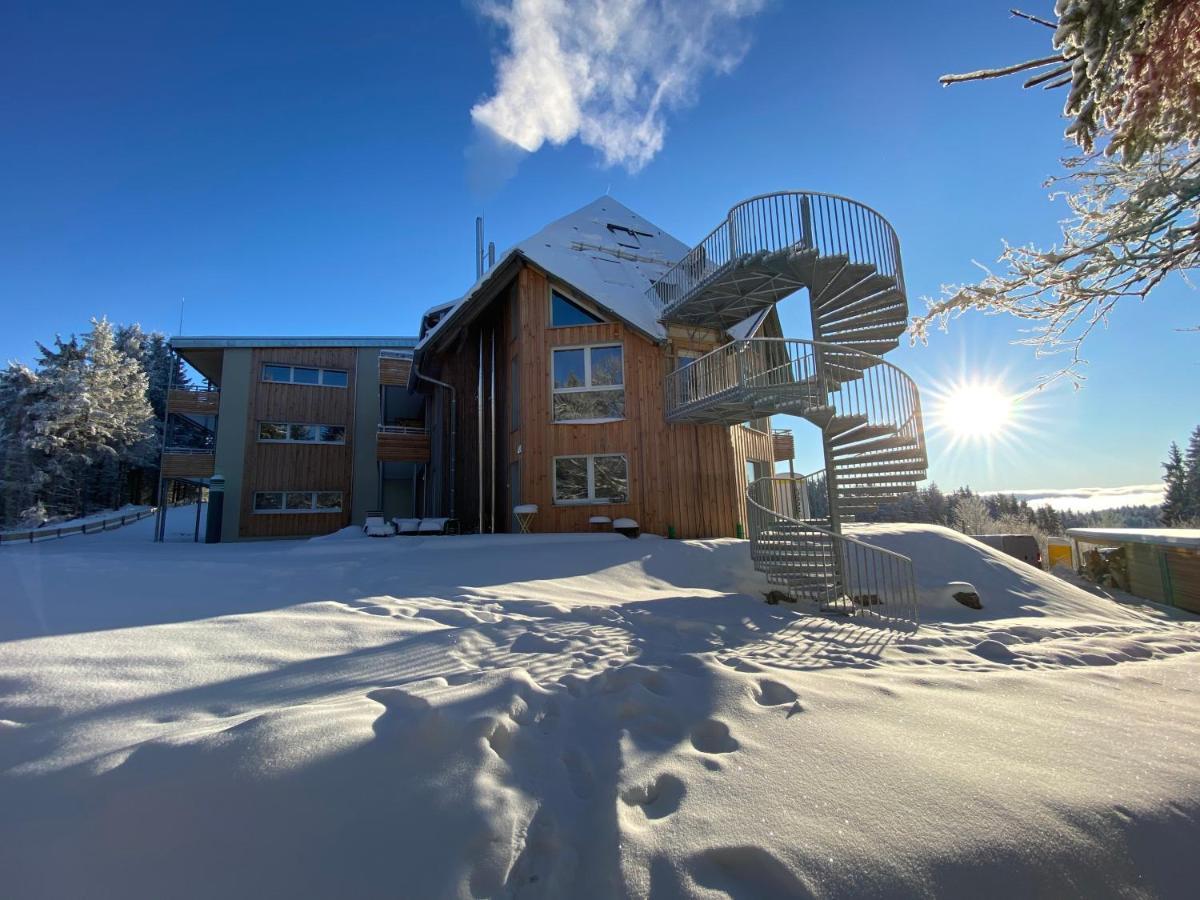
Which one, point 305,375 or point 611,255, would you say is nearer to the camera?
point 611,255

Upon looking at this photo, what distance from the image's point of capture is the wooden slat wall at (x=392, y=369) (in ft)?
64.2

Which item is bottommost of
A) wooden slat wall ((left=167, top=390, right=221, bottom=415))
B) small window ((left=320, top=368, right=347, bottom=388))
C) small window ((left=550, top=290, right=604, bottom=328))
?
wooden slat wall ((left=167, top=390, right=221, bottom=415))

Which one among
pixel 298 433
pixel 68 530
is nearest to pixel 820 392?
pixel 298 433

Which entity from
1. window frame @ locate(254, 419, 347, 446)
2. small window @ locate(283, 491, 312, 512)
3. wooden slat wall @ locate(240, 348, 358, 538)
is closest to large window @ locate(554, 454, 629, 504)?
wooden slat wall @ locate(240, 348, 358, 538)

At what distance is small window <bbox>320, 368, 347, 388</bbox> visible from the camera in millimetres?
21953

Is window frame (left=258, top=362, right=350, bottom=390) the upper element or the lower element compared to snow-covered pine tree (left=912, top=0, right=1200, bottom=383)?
upper

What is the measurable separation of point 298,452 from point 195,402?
4.00m

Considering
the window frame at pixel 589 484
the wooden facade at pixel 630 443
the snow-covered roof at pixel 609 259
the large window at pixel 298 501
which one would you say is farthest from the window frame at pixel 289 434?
the window frame at pixel 589 484

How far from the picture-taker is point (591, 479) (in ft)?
41.8

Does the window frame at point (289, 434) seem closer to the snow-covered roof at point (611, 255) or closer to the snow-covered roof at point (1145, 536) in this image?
the snow-covered roof at point (611, 255)

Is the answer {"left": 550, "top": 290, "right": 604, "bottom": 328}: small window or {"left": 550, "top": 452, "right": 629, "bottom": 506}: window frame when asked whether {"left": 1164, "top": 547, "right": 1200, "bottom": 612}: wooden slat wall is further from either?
{"left": 550, "top": 290, "right": 604, "bottom": 328}: small window

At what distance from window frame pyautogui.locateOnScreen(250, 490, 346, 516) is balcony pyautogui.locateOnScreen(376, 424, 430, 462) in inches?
139

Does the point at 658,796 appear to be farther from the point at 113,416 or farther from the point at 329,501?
the point at 113,416

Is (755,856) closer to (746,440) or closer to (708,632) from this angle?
(708,632)
